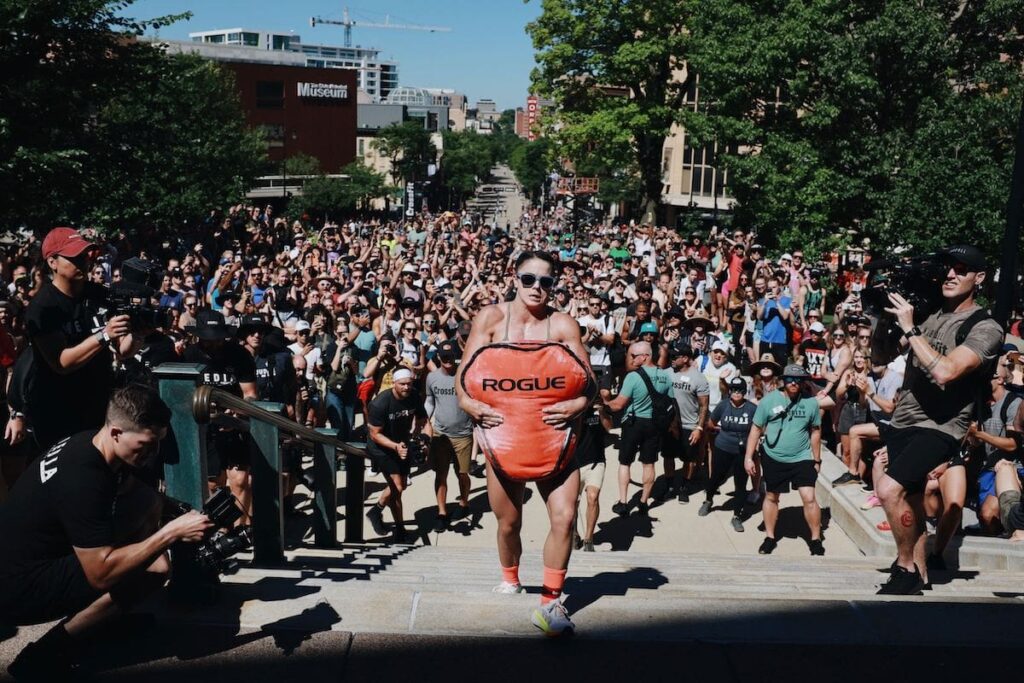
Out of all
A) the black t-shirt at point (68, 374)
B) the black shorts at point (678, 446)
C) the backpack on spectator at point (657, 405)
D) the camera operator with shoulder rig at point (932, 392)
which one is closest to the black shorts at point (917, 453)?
the camera operator with shoulder rig at point (932, 392)

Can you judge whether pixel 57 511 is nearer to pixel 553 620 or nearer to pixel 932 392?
pixel 553 620

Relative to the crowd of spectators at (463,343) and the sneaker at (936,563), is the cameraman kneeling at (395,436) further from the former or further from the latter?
the sneaker at (936,563)

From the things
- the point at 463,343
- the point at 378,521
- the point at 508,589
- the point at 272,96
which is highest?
the point at 272,96

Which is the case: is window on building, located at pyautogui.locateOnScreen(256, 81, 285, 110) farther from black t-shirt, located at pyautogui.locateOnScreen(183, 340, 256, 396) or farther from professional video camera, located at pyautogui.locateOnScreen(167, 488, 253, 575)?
professional video camera, located at pyautogui.locateOnScreen(167, 488, 253, 575)

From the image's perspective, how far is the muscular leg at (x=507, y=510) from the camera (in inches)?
177

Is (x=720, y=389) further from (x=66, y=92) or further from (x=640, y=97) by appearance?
(x=640, y=97)

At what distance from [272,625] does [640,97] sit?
117 ft

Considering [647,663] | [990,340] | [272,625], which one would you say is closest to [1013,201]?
[990,340]

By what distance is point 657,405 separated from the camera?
30.9 feet

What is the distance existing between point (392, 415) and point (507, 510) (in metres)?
4.28

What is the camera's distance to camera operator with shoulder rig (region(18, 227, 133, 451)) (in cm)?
457

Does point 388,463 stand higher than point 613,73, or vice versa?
point 613,73

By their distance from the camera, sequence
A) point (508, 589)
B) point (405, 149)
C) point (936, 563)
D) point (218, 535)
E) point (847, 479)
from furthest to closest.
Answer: point (405, 149)
point (847, 479)
point (936, 563)
point (508, 589)
point (218, 535)

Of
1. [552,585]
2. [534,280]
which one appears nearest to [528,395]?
[534,280]
